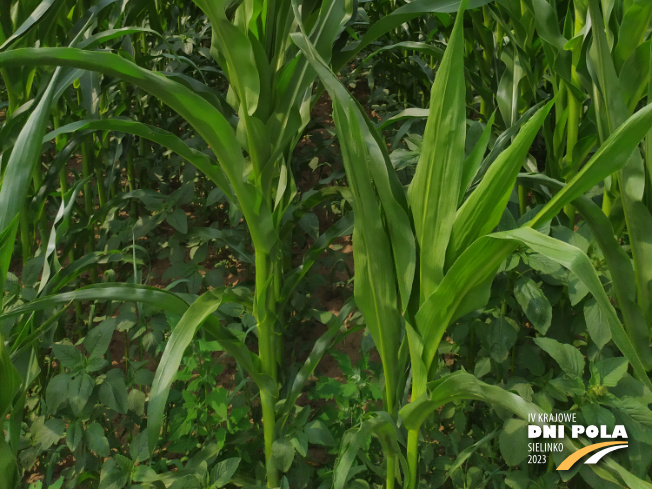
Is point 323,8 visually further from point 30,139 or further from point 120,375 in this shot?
point 120,375

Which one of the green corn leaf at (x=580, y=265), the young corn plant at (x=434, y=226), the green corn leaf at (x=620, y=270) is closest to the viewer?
the green corn leaf at (x=580, y=265)

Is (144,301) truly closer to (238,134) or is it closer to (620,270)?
(238,134)

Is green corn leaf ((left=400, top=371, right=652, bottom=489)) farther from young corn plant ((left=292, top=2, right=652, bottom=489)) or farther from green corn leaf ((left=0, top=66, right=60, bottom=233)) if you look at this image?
green corn leaf ((left=0, top=66, right=60, bottom=233))

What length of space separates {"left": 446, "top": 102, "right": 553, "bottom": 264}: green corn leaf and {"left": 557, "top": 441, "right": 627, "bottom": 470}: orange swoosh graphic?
1.17ft

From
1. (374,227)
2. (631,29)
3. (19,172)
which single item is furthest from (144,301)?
(631,29)

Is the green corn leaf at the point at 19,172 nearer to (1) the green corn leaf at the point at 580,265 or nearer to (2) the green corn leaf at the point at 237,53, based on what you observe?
(2) the green corn leaf at the point at 237,53

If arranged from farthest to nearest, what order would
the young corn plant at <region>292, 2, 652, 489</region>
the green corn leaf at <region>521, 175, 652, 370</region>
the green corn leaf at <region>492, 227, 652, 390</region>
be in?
the green corn leaf at <region>521, 175, 652, 370</region>, the young corn plant at <region>292, 2, 652, 489</region>, the green corn leaf at <region>492, 227, 652, 390</region>

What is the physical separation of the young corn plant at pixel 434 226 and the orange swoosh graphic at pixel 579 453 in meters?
0.04

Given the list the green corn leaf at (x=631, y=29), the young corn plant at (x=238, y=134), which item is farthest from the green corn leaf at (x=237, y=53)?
the green corn leaf at (x=631, y=29)

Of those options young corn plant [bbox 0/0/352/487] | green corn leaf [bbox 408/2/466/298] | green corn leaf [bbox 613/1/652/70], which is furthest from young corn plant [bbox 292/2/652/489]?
green corn leaf [bbox 613/1/652/70]

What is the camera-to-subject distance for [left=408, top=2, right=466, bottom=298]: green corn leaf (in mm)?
739

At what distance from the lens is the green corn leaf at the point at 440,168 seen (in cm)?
74

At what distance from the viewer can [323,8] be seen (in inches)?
34.6

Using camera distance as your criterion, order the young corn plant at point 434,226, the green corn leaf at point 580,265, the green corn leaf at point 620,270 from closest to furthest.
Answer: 1. the green corn leaf at point 580,265
2. the young corn plant at point 434,226
3. the green corn leaf at point 620,270
